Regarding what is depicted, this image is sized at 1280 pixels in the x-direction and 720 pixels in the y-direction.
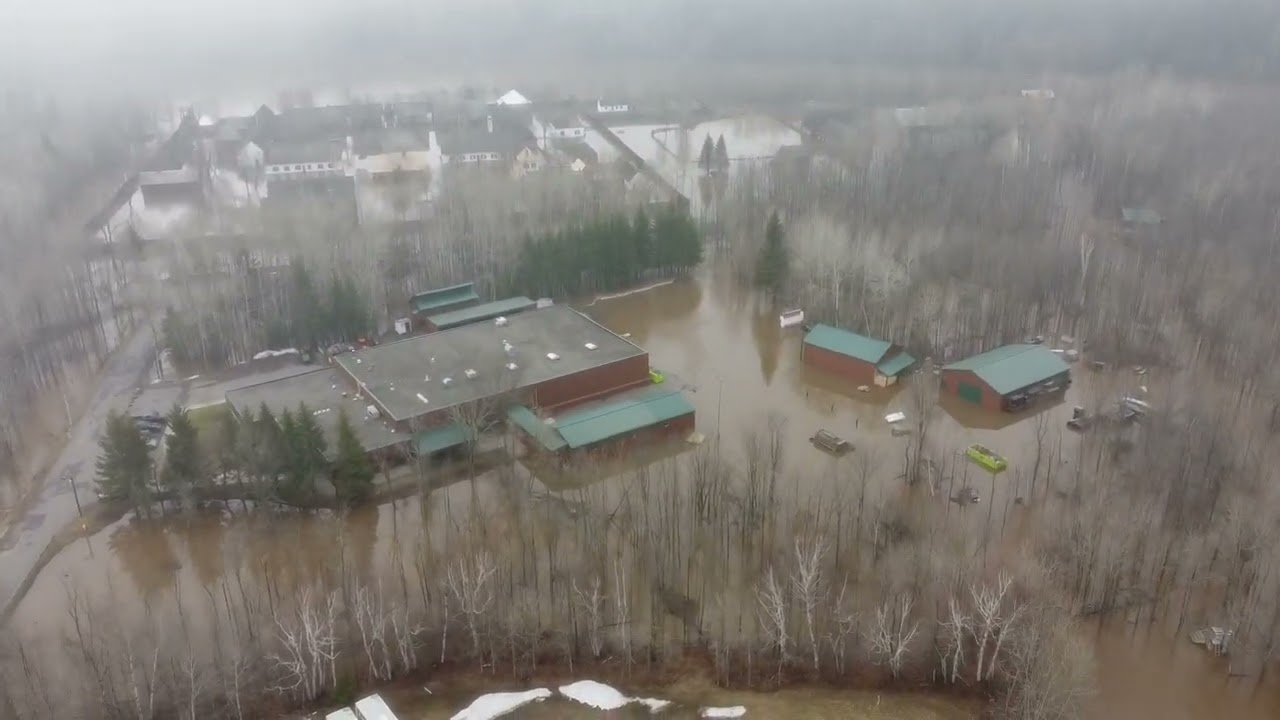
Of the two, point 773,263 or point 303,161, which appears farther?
point 303,161

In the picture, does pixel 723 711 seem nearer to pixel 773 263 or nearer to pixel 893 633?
pixel 893 633

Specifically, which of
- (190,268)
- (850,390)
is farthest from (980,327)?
(190,268)

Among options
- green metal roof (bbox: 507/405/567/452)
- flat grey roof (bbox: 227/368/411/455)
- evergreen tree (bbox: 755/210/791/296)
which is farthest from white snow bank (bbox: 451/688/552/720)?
evergreen tree (bbox: 755/210/791/296)

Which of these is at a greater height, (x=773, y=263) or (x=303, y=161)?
(x=303, y=161)

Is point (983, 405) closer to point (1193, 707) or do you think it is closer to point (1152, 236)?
point (1193, 707)

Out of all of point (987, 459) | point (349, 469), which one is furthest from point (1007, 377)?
point (349, 469)

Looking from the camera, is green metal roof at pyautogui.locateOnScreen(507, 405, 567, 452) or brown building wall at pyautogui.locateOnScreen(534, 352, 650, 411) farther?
brown building wall at pyautogui.locateOnScreen(534, 352, 650, 411)

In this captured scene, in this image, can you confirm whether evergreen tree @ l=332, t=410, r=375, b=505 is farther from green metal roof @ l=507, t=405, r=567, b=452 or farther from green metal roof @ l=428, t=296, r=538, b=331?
green metal roof @ l=428, t=296, r=538, b=331
